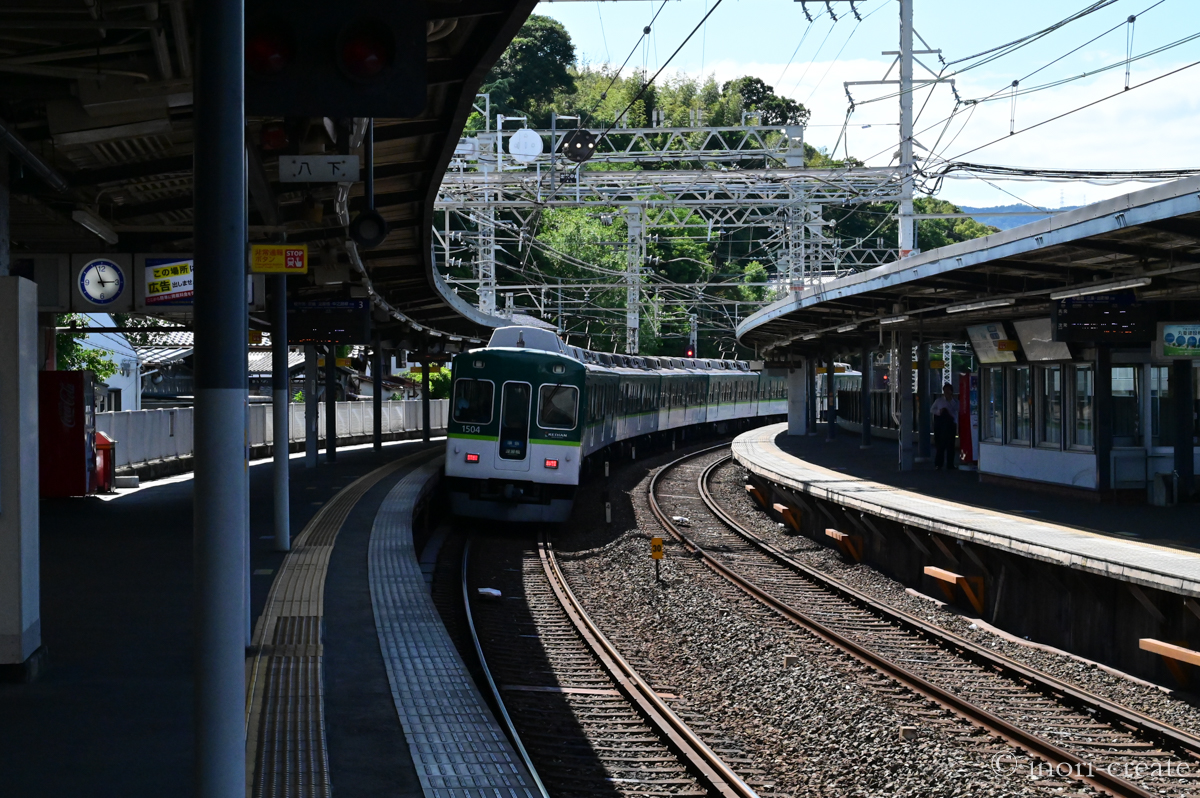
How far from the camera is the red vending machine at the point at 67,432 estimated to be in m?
14.3

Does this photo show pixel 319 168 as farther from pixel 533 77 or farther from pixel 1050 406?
pixel 533 77

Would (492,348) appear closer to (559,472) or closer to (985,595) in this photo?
(559,472)

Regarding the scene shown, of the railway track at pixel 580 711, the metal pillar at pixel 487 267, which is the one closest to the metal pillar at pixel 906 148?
the metal pillar at pixel 487 267

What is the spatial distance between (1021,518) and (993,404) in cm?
443

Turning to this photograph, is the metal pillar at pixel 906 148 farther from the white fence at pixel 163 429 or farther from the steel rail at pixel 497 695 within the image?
the steel rail at pixel 497 695

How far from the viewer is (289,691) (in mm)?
6359

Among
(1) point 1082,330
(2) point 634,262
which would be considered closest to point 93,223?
(1) point 1082,330

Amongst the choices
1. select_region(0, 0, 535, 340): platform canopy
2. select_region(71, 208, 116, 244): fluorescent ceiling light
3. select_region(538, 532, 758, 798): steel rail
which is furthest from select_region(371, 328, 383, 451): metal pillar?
select_region(538, 532, 758, 798): steel rail

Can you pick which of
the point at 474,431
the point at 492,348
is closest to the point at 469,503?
the point at 474,431

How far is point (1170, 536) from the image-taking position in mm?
10766

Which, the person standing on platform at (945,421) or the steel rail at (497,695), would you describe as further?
the person standing on platform at (945,421)

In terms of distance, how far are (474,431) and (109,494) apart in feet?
17.5

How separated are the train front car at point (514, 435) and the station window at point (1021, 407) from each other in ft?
20.2

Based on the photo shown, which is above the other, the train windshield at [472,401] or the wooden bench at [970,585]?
the train windshield at [472,401]
